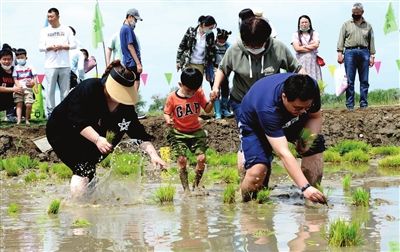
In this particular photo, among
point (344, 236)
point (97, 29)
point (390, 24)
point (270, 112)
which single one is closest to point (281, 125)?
point (270, 112)

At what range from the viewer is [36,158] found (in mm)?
12664

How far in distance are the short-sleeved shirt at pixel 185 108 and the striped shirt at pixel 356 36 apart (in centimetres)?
591

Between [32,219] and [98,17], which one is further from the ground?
[98,17]

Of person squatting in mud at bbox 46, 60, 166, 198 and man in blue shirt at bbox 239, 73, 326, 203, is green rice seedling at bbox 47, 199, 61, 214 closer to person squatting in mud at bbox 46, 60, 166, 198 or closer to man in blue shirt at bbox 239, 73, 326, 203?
person squatting in mud at bbox 46, 60, 166, 198

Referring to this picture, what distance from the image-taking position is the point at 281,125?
5.88 metres

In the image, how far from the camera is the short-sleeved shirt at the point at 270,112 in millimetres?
5805

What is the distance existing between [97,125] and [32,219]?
1.09 metres

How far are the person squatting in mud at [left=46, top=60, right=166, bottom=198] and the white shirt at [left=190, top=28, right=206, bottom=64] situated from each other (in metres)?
5.45

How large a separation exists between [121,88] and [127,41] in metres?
5.83

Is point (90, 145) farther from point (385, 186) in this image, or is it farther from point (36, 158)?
point (36, 158)

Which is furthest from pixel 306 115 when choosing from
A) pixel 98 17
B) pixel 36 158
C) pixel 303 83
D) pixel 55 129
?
pixel 98 17

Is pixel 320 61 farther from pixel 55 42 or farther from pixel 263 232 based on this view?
pixel 263 232

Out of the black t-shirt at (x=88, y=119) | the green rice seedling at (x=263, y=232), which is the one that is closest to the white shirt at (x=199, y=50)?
the black t-shirt at (x=88, y=119)

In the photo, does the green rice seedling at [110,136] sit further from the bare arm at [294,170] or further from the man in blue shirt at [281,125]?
the bare arm at [294,170]
